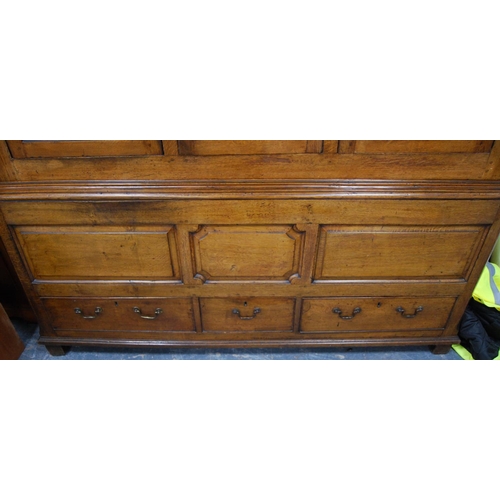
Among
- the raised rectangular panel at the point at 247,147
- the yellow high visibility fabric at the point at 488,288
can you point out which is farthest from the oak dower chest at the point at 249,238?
the yellow high visibility fabric at the point at 488,288

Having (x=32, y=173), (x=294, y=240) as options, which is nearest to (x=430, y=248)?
(x=294, y=240)

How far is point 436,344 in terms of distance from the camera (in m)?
1.33

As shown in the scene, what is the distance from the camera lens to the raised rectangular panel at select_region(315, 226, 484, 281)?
1046 millimetres

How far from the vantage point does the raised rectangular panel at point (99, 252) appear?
3.44 ft

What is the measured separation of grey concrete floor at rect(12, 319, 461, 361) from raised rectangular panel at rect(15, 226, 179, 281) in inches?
16.4

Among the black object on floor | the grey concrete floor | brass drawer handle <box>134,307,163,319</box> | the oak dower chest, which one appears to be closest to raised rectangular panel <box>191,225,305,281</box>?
the oak dower chest

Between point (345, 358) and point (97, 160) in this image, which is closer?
point (97, 160)

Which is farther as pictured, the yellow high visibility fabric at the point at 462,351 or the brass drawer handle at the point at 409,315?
the yellow high visibility fabric at the point at 462,351

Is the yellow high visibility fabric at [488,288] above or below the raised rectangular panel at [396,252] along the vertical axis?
above

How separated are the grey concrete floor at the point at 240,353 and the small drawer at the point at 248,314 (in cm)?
15

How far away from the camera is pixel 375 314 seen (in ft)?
4.07

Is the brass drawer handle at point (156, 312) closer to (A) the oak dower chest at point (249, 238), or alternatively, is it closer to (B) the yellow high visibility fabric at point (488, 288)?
(A) the oak dower chest at point (249, 238)

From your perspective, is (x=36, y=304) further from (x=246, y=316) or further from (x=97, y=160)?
(x=246, y=316)

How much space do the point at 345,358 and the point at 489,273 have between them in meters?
0.69
